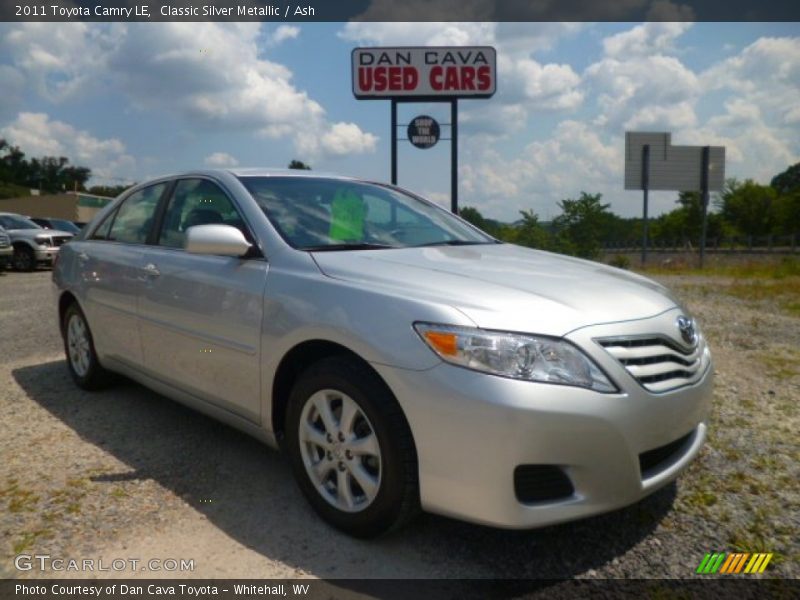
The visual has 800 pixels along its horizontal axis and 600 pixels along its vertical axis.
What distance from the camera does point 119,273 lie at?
407 cm

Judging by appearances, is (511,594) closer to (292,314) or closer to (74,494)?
(292,314)

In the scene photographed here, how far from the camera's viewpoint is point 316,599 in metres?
2.26

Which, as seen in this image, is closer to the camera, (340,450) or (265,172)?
(340,450)

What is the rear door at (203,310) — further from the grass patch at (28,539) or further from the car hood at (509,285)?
the grass patch at (28,539)

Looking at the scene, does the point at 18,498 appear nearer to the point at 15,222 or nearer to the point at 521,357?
the point at 521,357

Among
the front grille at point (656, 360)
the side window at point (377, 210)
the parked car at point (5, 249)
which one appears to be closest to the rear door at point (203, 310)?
the side window at point (377, 210)

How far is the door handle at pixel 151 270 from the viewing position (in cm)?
368

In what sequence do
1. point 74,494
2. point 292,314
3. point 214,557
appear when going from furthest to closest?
point 74,494
point 292,314
point 214,557

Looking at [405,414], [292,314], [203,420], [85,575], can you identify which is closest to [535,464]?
[405,414]

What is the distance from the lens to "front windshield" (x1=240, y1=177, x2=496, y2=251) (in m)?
3.17

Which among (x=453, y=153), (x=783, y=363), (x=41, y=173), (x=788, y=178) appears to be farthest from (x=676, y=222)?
Answer: (x=41, y=173)

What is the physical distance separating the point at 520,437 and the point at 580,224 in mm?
11686

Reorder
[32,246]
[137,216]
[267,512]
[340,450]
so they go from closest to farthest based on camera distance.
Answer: [340,450] → [267,512] → [137,216] → [32,246]

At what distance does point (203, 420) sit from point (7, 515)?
1.36 m
